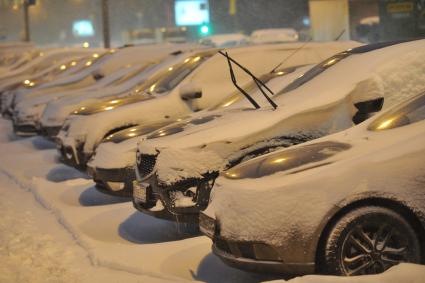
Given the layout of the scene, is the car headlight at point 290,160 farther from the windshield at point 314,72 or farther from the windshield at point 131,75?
the windshield at point 131,75

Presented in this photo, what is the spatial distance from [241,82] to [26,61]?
66.0 ft

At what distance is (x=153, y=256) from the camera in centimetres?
576

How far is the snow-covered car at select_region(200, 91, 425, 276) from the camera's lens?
4.45 m

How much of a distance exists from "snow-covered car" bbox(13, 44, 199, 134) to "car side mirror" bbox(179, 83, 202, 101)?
416 centimetres

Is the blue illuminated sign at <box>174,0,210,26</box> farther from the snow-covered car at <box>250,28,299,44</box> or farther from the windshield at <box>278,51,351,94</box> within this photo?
the windshield at <box>278,51,351,94</box>

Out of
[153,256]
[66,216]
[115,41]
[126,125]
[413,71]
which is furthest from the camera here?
[115,41]

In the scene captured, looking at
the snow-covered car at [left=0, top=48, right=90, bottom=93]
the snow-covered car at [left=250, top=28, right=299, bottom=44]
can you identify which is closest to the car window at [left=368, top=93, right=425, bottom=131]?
the snow-covered car at [left=0, top=48, right=90, bottom=93]

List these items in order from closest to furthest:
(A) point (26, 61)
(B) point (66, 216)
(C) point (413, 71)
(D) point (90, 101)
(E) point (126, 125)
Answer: (C) point (413, 71) → (B) point (66, 216) → (E) point (126, 125) → (D) point (90, 101) → (A) point (26, 61)

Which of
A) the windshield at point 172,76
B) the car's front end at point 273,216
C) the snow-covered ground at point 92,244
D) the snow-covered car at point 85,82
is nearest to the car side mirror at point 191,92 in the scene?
the windshield at point 172,76

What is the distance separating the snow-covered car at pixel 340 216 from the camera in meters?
4.45

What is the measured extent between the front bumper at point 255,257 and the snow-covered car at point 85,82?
8.10 m

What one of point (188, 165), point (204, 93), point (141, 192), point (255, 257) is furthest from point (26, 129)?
point (255, 257)

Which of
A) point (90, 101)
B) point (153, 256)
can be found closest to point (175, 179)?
point (153, 256)

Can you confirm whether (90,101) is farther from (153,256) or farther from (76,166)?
(153,256)
